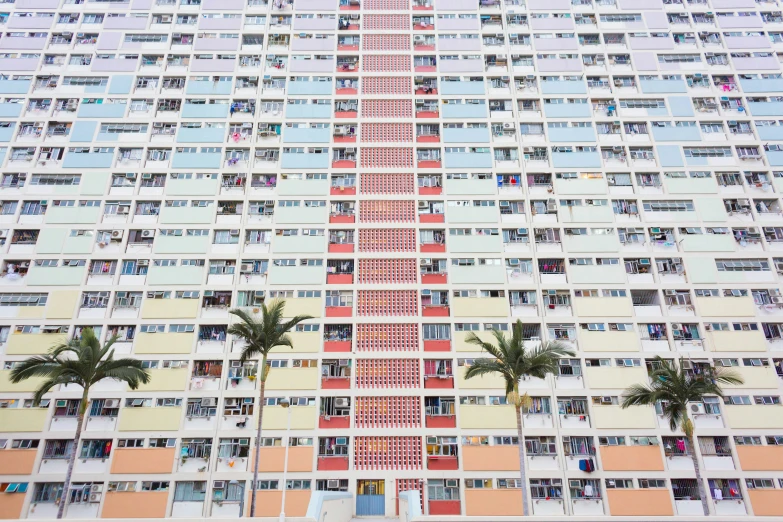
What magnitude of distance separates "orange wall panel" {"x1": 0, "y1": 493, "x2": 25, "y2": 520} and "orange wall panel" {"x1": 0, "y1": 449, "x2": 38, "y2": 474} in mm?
1263

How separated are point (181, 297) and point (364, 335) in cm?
1280

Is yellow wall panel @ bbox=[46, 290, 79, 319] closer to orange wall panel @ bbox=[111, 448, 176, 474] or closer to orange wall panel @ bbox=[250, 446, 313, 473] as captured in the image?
orange wall panel @ bbox=[111, 448, 176, 474]

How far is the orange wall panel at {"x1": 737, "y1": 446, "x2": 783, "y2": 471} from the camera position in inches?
A: 1227

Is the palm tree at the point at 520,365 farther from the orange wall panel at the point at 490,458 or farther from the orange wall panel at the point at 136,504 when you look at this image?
the orange wall panel at the point at 136,504

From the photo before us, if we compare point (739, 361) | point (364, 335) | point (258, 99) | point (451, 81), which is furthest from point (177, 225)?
point (739, 361)

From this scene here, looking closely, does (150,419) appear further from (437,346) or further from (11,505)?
(437,346)

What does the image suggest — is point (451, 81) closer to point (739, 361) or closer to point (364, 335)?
point (364, 335)

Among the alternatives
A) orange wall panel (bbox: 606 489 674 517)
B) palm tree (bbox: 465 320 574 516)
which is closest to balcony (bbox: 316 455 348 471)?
palm tree (bbox: 465 320 574 516)

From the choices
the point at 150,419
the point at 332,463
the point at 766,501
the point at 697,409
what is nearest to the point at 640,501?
the point at 697,409

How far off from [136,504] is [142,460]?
2439 mm

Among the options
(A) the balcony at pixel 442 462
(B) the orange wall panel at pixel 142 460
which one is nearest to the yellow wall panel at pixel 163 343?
(B) the orange wall panel at pixel 142 460

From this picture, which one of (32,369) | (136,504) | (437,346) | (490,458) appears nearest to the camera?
(32,369)

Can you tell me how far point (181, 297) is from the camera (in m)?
35.1

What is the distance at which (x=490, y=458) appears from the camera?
31438mm
